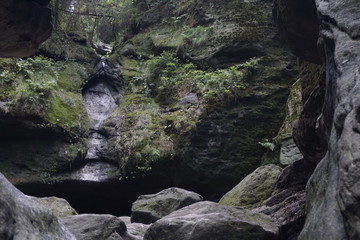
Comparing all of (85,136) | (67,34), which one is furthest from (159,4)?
(85,136)

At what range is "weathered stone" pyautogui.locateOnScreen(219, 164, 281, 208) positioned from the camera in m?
7.34

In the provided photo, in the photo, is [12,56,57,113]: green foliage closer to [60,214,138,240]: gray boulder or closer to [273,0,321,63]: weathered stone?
[60,214,138,240]: gray boulder

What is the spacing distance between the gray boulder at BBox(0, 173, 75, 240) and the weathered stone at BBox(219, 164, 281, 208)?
4.06 m

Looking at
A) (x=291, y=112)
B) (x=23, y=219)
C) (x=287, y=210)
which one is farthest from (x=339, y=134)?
(x=291, y=112)

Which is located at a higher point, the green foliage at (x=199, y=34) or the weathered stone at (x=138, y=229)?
the green foliage at (x=199, y=34)

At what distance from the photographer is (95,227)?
5938 mm

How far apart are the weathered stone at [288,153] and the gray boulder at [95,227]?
392 centimetres

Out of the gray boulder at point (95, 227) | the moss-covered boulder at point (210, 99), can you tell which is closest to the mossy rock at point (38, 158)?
the moss-covered boulder at point (210, 99)

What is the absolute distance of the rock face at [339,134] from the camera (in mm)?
2715

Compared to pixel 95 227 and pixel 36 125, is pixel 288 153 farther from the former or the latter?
pixel 36 125

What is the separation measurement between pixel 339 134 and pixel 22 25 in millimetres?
5028

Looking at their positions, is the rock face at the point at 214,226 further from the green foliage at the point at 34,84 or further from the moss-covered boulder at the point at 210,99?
the green foliage at the point at 34,84

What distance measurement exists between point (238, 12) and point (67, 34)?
6.26 m

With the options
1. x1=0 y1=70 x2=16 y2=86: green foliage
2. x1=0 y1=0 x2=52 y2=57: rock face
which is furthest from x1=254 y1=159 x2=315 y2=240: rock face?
x1=0 y1=70 x2=16 y2=86: green foliage
